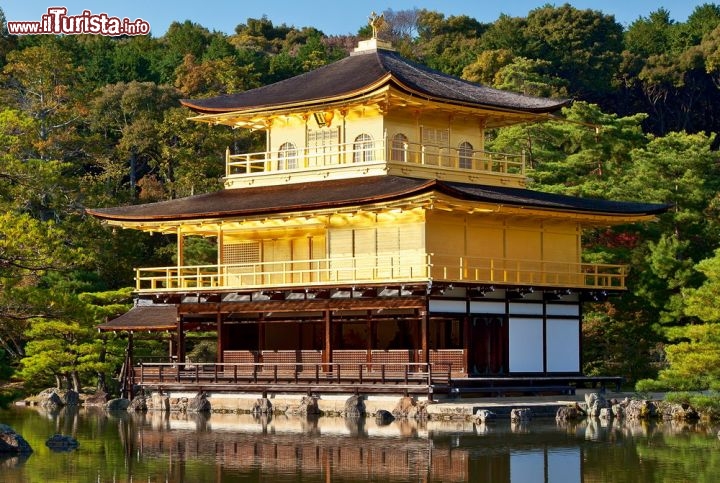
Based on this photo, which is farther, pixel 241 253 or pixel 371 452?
pixel 241 253

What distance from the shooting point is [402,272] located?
4322cm

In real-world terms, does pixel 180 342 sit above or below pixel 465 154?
below

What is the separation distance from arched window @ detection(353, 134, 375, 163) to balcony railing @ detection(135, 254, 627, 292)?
3319 mm

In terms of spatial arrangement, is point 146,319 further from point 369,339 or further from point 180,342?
point 369,339

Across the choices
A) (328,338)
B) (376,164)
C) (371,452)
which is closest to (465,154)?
(376,164)

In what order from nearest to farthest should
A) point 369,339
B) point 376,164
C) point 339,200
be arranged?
point 339,200 → point 369,339 → point 376,164

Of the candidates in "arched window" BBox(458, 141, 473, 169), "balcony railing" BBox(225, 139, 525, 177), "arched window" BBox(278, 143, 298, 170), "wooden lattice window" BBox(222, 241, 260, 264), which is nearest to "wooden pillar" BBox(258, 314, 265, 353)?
"wooden lattice window" BBox(222, 241, 260, 264)

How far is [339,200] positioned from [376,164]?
10.7 feet

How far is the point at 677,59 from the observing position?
86062 mm

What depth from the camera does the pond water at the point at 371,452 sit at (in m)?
26.4

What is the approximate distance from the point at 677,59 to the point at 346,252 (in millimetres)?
46307

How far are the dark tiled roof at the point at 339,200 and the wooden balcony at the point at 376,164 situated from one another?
476 mm

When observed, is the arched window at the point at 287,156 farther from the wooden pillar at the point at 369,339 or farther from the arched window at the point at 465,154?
the wooden pillar at the point at 369,339

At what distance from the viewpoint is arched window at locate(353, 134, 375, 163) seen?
4566 centimetres
